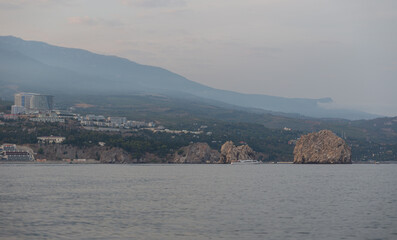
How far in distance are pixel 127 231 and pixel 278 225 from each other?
1296 centimetres

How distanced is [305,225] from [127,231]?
15.2m

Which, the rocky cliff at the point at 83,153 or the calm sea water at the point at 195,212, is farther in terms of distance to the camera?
the rocky cliff at the point at 83,153

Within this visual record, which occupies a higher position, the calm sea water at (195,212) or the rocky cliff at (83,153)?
the calm sea water at (195,212)

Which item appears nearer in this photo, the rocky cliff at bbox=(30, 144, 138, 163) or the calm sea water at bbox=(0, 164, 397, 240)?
the calm sea water at bbox=(0, 164, 397, 240)

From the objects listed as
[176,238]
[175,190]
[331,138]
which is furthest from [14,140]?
[176,238]

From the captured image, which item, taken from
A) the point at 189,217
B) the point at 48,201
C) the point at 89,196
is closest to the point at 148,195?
the point at 89,196

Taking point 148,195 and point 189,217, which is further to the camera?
point 148,195

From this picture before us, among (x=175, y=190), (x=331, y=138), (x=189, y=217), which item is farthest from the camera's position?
(x=331, y=138)

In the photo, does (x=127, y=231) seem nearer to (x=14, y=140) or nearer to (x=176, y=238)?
(x=176, y=238)

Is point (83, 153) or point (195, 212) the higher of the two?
point (195, 212)

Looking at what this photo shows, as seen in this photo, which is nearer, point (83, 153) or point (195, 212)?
point (195, 212)

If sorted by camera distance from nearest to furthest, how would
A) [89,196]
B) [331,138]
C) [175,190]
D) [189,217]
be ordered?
1. [189,217]
2. [89,196]
3. [175,190]
4. [331,138]

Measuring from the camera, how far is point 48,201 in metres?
70.4

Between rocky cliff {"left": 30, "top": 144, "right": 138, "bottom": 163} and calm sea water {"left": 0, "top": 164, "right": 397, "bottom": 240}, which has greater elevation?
calm sea water {"left": 0, "top": 164, "right": 397, "bottom": 240}
